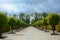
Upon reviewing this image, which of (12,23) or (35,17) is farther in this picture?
(35,17)

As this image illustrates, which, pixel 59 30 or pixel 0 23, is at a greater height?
pixel 0 23

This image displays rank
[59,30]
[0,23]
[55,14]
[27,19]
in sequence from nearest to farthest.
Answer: [0,23] → [55,14] → [59,30] → [27,19]

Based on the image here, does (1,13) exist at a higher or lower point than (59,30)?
higher

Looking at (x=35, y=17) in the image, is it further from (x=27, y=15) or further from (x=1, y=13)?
(x=1, y=13)

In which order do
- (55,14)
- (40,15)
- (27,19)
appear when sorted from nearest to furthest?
1. (55,14)
2. (40,15)
3. (27,19)

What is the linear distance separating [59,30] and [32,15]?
365ft

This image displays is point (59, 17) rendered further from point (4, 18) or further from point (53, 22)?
point (4, 18)

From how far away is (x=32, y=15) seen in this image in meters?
166

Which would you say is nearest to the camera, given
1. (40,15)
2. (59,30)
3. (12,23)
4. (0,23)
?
(0,23)

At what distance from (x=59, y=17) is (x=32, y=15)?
12548 cm

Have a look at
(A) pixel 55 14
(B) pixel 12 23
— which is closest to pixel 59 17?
(A) pixel 55 14

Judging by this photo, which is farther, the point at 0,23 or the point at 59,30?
the point at 59,30

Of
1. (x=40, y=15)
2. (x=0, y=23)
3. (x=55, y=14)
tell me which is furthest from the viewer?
(x=40, y=15)

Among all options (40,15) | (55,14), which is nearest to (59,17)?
(55,14)
